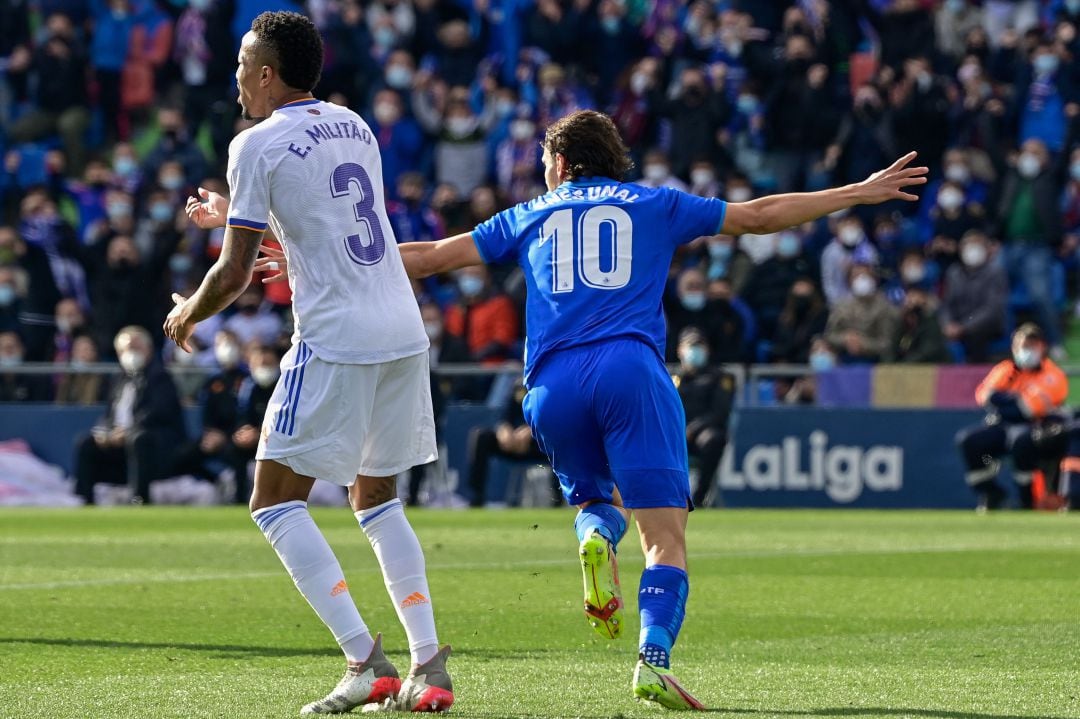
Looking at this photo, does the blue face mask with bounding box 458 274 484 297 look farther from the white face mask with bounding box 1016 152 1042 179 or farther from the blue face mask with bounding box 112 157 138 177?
the white face mask with bounding box 1016 152 1042 179

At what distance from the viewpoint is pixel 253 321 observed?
23.5 meters

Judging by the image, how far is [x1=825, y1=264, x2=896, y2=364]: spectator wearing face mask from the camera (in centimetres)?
2167

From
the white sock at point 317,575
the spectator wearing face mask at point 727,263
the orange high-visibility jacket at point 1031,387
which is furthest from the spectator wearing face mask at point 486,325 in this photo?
the white sock at point 317,575

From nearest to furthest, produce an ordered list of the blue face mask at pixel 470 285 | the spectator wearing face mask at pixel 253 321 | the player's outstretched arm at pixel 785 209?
the player's outstretched arm at pixel 785 209
the spectator wearing face mask at pixel 253 321
the blue face mask at pixel 470 285

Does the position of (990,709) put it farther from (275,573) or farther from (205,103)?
(205,103)

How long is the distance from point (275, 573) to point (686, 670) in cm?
→ 529

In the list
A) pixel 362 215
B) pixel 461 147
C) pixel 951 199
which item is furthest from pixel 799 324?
pixel 362 215

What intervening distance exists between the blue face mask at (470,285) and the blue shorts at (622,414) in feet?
54.2

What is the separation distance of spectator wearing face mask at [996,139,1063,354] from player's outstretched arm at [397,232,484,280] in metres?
16.4

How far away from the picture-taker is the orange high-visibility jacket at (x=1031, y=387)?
19.8 m

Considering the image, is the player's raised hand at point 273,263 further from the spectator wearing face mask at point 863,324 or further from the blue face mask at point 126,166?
the blue face mask at point 126,166

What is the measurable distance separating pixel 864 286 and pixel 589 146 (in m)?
15.4

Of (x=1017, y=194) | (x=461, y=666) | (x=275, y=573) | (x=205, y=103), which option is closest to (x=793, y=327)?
(x=1017, y=194)

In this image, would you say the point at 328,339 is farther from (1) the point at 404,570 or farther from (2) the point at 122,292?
(2) the point at 122,292
